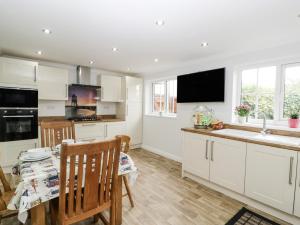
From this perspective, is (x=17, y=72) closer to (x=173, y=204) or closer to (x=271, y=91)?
(x=173, y=204)

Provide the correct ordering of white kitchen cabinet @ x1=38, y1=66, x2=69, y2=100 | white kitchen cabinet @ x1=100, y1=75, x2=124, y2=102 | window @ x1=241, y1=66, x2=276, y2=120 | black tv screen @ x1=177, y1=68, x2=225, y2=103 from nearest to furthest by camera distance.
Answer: window @ x1=241, y1=66, x2=276, y2=120
black tv screen @ x1=177, y1=68, x2=225, y2=103
white kitchen cabinet @ x1=38, y1=66, x2=69, y2=100
white kitchen cabinet @ x1=100, y1=75, x2=124, y2=102

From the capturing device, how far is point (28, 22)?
186 cm

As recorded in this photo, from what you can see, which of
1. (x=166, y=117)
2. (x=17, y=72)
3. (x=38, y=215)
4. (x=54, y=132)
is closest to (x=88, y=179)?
(x=38, y=215)

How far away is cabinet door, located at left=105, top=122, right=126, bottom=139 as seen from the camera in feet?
13.8

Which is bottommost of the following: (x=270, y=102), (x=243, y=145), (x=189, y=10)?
(x=243, y=145)

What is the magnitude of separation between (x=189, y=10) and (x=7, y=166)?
12.5 feet

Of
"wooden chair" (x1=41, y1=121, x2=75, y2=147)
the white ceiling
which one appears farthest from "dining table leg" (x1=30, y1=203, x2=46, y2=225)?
the white ceiling

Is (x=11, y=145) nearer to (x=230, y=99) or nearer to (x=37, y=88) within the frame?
(x=37, y=88)

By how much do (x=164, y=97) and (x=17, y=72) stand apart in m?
3.17

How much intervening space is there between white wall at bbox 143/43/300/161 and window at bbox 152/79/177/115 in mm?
218

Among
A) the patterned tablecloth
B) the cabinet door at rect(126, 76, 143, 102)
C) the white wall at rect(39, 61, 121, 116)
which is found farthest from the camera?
the cabinet door at rect(126, 76, 143, 102)

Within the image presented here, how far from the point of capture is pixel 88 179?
1276 mm

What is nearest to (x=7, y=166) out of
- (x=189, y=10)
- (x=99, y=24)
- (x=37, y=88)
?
(x=37, y=88)

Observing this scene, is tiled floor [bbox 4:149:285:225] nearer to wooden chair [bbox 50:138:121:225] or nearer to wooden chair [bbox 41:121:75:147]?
wooden chair [bbox 50:138:121:225]
